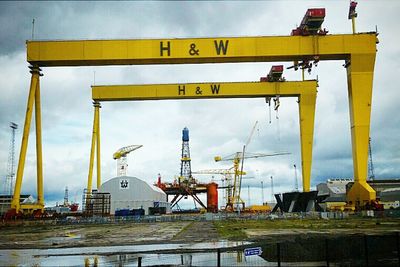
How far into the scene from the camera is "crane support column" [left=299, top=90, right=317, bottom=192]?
4462 centimetres

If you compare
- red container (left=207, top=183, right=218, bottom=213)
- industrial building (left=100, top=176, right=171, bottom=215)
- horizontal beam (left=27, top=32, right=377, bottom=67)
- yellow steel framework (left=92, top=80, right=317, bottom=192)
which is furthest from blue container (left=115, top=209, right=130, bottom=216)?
red container (left=207, top=183, right=218, bottom=213)

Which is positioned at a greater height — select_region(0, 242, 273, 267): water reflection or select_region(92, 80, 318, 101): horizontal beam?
select_region(92, 80, 318, 101): horizontal beam

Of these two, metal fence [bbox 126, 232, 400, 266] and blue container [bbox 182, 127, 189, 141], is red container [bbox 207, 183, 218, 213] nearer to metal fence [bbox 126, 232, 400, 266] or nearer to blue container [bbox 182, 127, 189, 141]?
blue container [bbox 182, 127, 189, 141]

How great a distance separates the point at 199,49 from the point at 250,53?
405cm

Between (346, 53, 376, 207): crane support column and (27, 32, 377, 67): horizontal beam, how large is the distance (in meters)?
1.03

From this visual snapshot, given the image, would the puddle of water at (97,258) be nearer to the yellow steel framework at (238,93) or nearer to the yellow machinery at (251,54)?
the yellow machinery at (251,54)

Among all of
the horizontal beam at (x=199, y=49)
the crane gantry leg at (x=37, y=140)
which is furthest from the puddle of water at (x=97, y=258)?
the horizontal beam at (x=199, y=49)

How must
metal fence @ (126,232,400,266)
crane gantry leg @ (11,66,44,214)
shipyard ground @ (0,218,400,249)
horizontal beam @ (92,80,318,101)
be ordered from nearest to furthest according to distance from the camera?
metal fence @ (126,232,400,266) → shipyard ground @ (0,218,400,249) → crane gantry leg @ (11,66,44,214) → horizontal beam @ (92,80,318,101)

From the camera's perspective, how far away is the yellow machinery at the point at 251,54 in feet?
110

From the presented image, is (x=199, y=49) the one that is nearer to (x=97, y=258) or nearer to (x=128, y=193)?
(x=97, y=258)

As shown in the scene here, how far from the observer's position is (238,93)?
43281 mm

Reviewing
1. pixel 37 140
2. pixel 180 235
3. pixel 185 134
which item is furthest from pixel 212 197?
pixel 180 235

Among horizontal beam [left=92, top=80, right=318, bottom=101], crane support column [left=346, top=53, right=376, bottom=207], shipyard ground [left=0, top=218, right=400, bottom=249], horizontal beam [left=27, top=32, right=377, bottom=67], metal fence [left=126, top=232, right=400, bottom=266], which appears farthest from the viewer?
horizontal beam [left=92, top=80, right=318, bottom=101]

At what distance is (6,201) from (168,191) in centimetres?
4033
